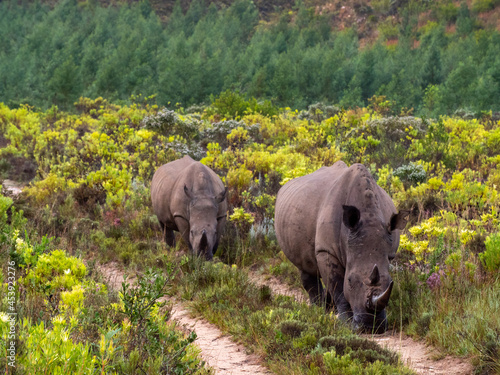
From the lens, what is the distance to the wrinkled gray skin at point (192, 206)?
8.60 metres

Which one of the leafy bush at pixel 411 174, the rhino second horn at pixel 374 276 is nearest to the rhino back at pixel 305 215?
the rhino second horn at pixel 374 276

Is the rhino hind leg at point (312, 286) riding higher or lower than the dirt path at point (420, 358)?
lower

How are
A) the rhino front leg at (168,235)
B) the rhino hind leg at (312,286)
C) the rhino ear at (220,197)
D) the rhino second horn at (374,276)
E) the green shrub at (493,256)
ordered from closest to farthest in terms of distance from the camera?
the rhino second horn at (374,276) → the green shrub at (493,256) → the rhino hind leg at (312,286) → the rhino ear at (220,197) → the rhino front leg at (168,235)

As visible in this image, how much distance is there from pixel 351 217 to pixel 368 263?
44 centimetres

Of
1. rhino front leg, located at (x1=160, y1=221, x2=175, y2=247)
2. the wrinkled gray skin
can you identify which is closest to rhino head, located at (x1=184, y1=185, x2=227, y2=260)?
the wrinkled gray skin

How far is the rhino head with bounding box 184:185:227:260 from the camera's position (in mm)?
8469

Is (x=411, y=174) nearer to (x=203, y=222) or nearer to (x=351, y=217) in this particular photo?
(x=203, y=222)

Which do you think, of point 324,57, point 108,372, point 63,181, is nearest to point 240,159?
point 63,181

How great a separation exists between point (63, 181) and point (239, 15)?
74.4 meters

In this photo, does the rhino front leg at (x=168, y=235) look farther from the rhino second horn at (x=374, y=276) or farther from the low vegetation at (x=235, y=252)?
the rhino second horn at (x=374, y=276)

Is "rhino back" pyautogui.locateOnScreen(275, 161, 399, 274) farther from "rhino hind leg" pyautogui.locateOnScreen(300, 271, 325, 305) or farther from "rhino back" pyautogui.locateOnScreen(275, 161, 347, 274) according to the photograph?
"rhino hind leg" pyautogui.locateOnScreen(300, 271, 325, 305)

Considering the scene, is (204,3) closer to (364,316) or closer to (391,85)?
(391,85)

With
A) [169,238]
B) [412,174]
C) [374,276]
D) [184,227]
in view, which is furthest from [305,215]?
[412,174]

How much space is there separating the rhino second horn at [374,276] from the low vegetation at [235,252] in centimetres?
49
